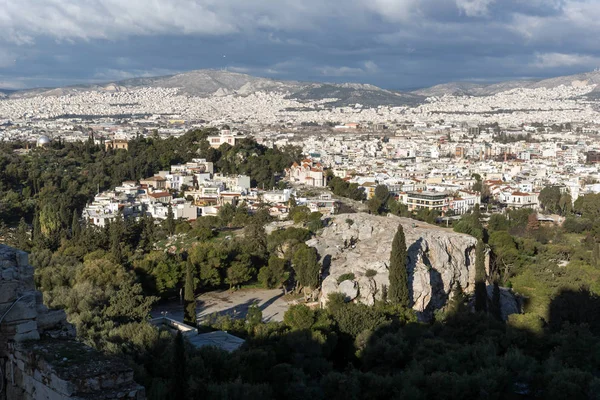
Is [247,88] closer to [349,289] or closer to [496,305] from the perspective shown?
[349,289]

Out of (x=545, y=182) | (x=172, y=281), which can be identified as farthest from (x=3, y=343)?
(x=545, y=182)

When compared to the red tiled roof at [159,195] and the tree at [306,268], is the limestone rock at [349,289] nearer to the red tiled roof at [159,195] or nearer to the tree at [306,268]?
the tree at [306,268]

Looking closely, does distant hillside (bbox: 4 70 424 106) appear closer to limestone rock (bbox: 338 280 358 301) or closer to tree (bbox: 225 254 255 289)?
tree (bbox: 225 254 255 289)

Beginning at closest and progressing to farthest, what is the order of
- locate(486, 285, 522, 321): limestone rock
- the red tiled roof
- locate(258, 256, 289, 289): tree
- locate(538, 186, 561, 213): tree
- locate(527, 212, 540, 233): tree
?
locate(486, 285, 522, 321): limestone rock
locate(258, 256, 289, 289): tree
locate(527, 212, 540, 233): tree
the red tiled roof
locate(538, 186, 561, 213): tree

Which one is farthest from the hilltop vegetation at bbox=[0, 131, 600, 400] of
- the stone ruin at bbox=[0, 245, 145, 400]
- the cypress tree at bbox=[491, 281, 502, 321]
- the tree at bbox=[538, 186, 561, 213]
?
the tree at bbox=[538, 186, 561, 213]

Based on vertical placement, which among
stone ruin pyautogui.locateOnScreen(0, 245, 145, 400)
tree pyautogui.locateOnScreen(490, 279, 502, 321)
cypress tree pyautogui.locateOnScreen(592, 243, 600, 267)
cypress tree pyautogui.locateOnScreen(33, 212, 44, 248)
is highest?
stone ruin pyautogui.locateOnScreen(0, 245, 145, 400)

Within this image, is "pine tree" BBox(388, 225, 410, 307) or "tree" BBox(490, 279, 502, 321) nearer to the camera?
"pine tree" BBox(388, 225, 410, 307)

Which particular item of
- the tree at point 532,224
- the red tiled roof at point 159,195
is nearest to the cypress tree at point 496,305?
the tree at point 532,224
